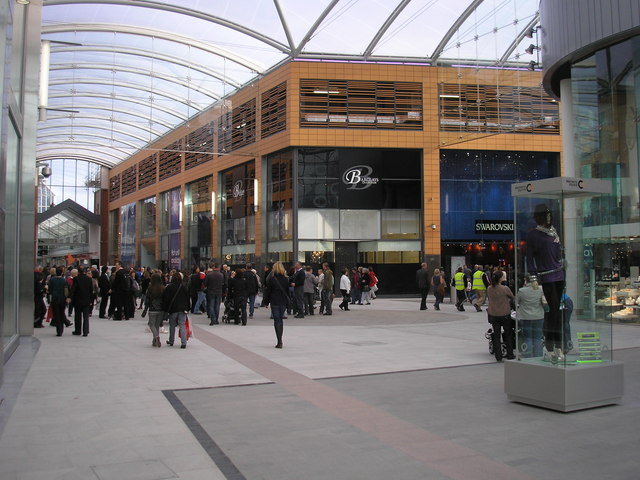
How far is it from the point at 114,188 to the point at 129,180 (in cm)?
732

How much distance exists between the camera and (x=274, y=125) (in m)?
35.7

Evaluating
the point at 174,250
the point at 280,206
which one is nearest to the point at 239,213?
the point at 280,206

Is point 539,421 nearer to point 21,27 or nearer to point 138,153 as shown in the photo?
point 21,27

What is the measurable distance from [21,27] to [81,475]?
11.7m

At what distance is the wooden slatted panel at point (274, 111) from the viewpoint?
114 ft

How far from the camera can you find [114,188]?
69562mm

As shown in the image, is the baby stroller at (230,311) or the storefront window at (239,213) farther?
the storefront window at (239,213)

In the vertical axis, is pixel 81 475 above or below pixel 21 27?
below

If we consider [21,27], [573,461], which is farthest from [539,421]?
[21,27]

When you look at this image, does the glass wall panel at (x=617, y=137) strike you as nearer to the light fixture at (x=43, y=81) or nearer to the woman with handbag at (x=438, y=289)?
the woman with handbag at (x=438, y=289)

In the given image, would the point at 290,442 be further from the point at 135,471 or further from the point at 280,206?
the point at 280,206

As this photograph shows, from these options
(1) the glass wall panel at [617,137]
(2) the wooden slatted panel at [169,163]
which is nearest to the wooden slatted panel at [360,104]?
(2) the wooden slatted panel at [169,163]

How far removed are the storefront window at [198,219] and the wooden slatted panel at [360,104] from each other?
40.7 feet

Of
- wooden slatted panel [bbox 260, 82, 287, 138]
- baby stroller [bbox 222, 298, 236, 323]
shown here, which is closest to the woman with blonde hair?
baby stroller [bbox 222, 298, 236, 323]
